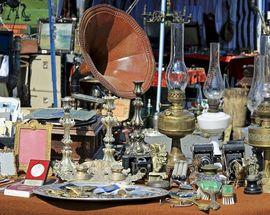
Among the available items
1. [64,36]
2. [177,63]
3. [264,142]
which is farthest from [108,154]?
[64,36]

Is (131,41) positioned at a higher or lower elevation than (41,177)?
higher

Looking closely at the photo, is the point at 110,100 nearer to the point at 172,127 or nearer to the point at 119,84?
the point at 172,127

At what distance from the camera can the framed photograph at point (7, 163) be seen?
2.44m

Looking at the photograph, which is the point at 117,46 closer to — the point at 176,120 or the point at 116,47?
the point at 116,47

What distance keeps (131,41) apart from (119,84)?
393mm

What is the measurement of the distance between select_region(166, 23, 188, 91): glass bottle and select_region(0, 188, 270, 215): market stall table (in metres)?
0.70

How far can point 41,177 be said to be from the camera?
229 cm

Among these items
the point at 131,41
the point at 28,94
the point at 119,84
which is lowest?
the point at 28,94

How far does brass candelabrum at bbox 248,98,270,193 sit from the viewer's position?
2223mm

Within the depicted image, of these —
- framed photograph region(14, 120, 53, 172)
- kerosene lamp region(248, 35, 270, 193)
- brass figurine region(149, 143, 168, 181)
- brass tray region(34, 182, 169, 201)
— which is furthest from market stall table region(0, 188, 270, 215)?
framed photograph region(14, 120, 53, 172)

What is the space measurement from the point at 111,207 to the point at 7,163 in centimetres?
57

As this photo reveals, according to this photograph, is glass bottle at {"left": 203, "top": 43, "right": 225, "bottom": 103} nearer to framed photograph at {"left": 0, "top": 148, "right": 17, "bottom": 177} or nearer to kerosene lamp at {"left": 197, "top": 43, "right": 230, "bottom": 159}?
kerosene lamp at {"left": 197, "top": 43, "right": 230, "bottom": 159}

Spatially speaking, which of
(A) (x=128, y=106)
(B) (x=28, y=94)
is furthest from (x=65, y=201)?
(B) (x=28, y=94)

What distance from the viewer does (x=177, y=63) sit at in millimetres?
2717
